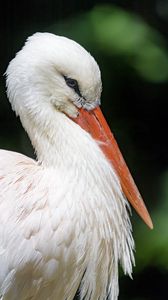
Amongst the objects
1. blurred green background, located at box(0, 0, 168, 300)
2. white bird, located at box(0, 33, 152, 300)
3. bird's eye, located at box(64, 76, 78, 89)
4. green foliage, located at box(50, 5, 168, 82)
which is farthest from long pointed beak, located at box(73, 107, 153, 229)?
green foliage, located at box(50, 5, 168, 82)

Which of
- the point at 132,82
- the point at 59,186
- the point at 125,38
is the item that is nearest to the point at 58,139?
the point at 59,186

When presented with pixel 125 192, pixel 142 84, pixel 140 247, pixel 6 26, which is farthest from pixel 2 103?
pixel 125 192

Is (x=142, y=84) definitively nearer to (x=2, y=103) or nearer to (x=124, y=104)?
(x=124, y=104)

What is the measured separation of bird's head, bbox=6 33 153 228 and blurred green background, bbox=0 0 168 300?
109 centimetres

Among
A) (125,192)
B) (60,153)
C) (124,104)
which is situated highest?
(60,153)

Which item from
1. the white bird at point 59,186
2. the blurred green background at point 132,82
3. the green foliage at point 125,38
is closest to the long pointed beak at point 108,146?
the white bird at point 59,186

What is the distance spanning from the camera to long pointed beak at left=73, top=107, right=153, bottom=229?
231 centimetres

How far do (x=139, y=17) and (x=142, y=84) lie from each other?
288 millimetres

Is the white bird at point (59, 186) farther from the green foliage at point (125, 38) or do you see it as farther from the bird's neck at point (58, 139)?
the green foliage at point (125, 38)

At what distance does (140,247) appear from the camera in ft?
10.7

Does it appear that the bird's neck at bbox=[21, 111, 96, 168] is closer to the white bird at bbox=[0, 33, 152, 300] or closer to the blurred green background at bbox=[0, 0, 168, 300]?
the white bird at bbox=[0, 33, 152, 300]

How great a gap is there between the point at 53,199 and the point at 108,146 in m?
0.25

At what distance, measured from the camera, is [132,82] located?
354 cm

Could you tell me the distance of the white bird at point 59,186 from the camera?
2209mm
